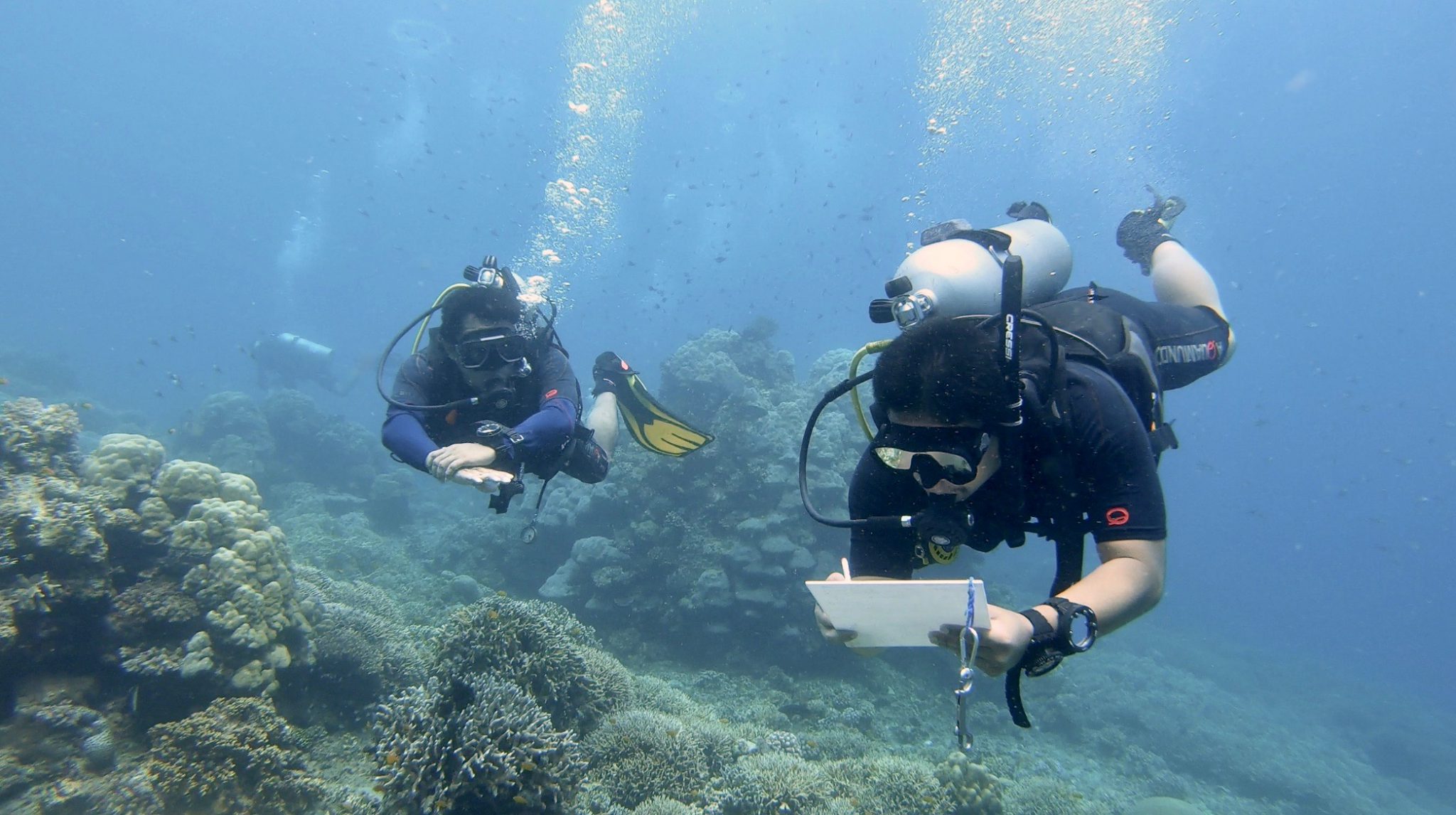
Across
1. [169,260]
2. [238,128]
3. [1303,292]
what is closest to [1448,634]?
[1303,292]

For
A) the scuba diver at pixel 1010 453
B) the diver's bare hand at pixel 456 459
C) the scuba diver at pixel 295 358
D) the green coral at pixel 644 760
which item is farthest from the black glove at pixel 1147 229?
the scuba diver at pixel 295 358

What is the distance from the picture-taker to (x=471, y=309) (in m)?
5.05

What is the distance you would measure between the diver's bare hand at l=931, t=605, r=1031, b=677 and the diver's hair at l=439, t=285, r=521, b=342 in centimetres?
434

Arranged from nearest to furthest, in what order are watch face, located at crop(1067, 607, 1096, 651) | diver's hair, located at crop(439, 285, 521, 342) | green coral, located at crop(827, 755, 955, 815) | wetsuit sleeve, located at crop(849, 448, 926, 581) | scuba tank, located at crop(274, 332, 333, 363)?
watch face, located at crop(1067, 607, 1096, 651) → wetsuit sleeve, located at crop(849, 448, 926, 581) → diver's hair, located at crop(439, 285, 521, 342) → green coral, located at crop(827, 755, 955, 815) → scuba tank, located at crop(274, 332, 333, 363)

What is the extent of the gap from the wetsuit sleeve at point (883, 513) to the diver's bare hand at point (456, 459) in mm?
2415

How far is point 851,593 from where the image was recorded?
198 centimetres

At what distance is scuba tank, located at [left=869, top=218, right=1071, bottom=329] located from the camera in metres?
3.17

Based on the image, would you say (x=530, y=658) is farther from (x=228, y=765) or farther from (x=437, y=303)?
(x=437, y=303)

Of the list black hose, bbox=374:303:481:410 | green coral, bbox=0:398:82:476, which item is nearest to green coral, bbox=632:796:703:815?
black hose, bbox=374:303:481:410

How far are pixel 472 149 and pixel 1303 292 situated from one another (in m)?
147

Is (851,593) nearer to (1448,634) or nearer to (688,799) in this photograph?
(688,799)

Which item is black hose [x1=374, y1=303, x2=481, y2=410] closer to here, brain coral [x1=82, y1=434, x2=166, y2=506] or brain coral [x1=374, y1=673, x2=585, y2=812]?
brain coral [x1=374, y1=673, x2=585, y2=812]

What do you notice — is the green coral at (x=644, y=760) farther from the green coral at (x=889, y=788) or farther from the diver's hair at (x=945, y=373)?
the diver's hair at (x=945, y=373)

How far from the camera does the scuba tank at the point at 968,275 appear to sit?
317 cm
